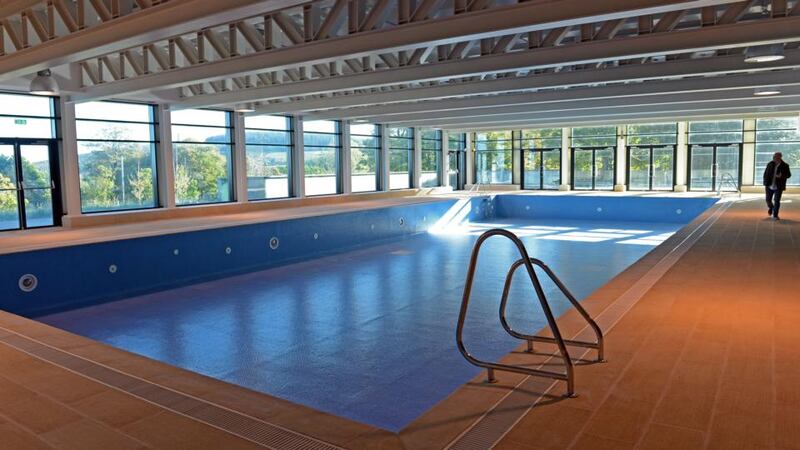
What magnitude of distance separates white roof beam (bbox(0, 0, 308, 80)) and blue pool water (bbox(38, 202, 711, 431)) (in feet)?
10.6

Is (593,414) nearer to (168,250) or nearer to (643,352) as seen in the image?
(643,352)

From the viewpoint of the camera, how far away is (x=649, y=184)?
21.7 m

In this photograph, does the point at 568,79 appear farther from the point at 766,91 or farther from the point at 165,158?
the point at 165,158

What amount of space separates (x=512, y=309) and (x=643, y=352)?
360 centimetres

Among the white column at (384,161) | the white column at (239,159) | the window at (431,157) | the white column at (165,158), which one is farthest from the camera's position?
the window at (431,157)

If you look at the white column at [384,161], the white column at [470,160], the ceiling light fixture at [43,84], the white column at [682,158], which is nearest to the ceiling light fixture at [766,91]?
the white column at [682,158]

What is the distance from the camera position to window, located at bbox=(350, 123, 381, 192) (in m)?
19.1

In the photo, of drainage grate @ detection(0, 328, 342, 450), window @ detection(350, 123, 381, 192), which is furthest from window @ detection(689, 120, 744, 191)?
drainage grate @ detection(0, 328, 342, 450)

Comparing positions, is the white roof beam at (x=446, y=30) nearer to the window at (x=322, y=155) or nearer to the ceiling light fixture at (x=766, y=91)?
the ceiling light fixture at (x=766, y=91)

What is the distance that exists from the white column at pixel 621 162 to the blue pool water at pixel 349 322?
9.47m

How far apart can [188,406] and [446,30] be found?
4.65 metres

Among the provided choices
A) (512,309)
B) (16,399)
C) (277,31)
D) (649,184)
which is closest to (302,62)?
(277,31)

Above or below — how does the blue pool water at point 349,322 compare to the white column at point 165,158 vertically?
below

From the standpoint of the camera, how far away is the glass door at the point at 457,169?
24.8 metres
